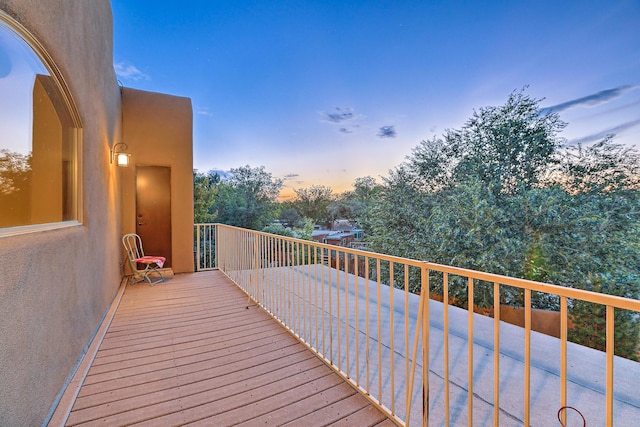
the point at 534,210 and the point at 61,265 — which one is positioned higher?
the point at 534,210

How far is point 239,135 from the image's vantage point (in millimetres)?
12156

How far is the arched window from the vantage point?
1403 mm

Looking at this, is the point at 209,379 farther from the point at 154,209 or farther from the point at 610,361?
the point at 154,209

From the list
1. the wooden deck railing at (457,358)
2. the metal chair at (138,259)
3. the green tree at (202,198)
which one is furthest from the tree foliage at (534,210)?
the green tree at (202,198)

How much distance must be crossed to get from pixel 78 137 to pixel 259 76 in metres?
8.22

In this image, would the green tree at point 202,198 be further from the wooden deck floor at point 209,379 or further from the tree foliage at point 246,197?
the wooden deck floor at point 209,379

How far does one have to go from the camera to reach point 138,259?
478cm

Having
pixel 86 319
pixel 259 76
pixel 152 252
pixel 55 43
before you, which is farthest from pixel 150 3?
pixel 86 319

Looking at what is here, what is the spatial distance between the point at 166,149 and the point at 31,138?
14.1 feet

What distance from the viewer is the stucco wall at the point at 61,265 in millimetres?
1275

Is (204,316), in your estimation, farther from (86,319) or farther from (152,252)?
(152,252)

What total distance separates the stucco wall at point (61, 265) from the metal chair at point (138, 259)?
1174 mm

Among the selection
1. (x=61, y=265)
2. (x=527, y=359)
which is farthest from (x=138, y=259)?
(x=527, y=359)

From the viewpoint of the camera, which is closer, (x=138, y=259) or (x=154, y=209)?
(x=138, y=259)
